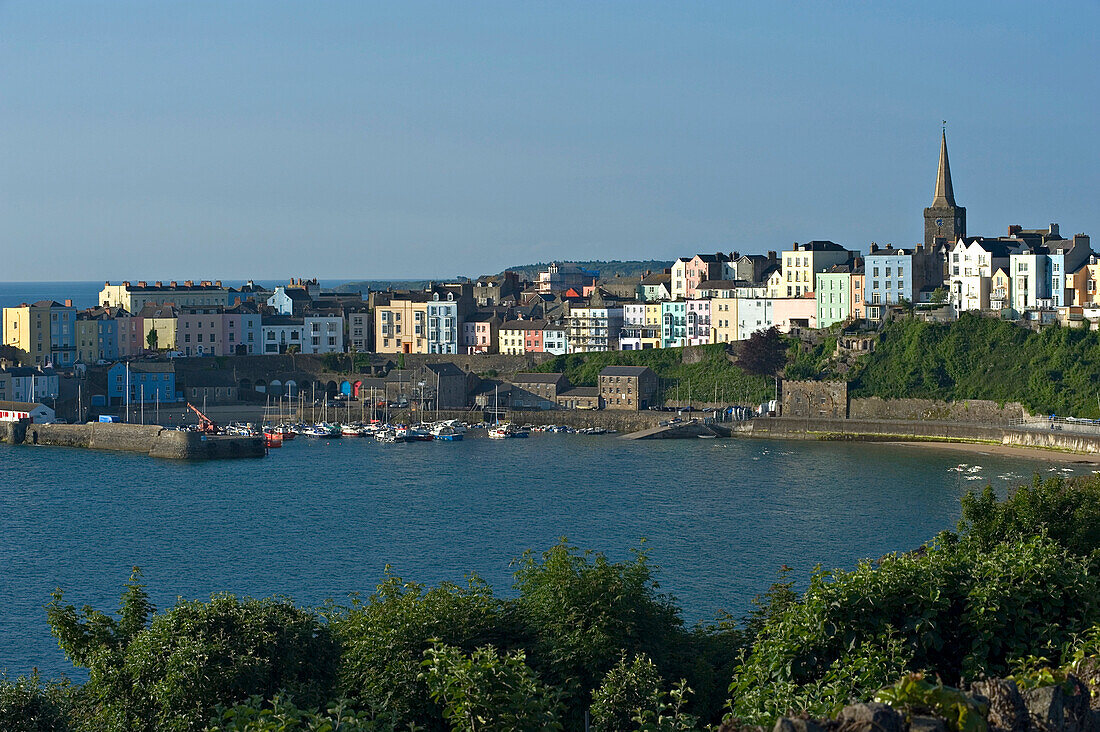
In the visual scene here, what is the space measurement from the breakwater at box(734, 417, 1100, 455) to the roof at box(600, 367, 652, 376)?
5456mm

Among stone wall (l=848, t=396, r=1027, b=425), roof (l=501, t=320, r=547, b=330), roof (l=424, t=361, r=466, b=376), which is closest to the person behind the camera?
stone wall (l=848, t=396, r=1027, b=425)

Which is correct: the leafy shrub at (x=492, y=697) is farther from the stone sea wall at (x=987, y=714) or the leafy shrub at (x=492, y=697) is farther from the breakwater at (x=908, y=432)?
the breakwater at (x=908, y=432)

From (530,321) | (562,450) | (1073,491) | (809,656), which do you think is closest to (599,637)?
(809,656)

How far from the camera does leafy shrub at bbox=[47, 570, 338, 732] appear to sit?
10.9m

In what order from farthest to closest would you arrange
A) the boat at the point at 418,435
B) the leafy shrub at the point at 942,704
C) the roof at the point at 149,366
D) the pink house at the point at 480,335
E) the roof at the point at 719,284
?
1. the pink house at the point at 480,335
2. the roof at the point at 719,284
3. the roof at the point at 149,366
4. the boat at the point at 418,435
5. the leafy shrub at the point at 942,704

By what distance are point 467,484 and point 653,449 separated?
32.3ft

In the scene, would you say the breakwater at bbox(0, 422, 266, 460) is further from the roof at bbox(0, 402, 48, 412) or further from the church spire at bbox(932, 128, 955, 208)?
the church spire at bbox(932, 128, 955, 208)

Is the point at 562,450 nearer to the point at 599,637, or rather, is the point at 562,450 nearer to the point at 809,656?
the point at 599,637

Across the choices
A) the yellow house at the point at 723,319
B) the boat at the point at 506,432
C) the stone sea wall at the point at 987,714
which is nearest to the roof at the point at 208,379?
the boat at the point at 506,432

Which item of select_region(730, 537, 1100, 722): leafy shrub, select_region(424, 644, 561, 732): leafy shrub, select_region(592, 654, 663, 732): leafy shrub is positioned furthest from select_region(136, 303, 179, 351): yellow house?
select_region(424, 644, 561, 732): leafy shrub

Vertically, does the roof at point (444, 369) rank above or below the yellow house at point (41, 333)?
below

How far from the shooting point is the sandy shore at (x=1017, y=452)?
3959cm

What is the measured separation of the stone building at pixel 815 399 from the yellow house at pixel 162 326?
26586mm

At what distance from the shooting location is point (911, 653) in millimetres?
9836
